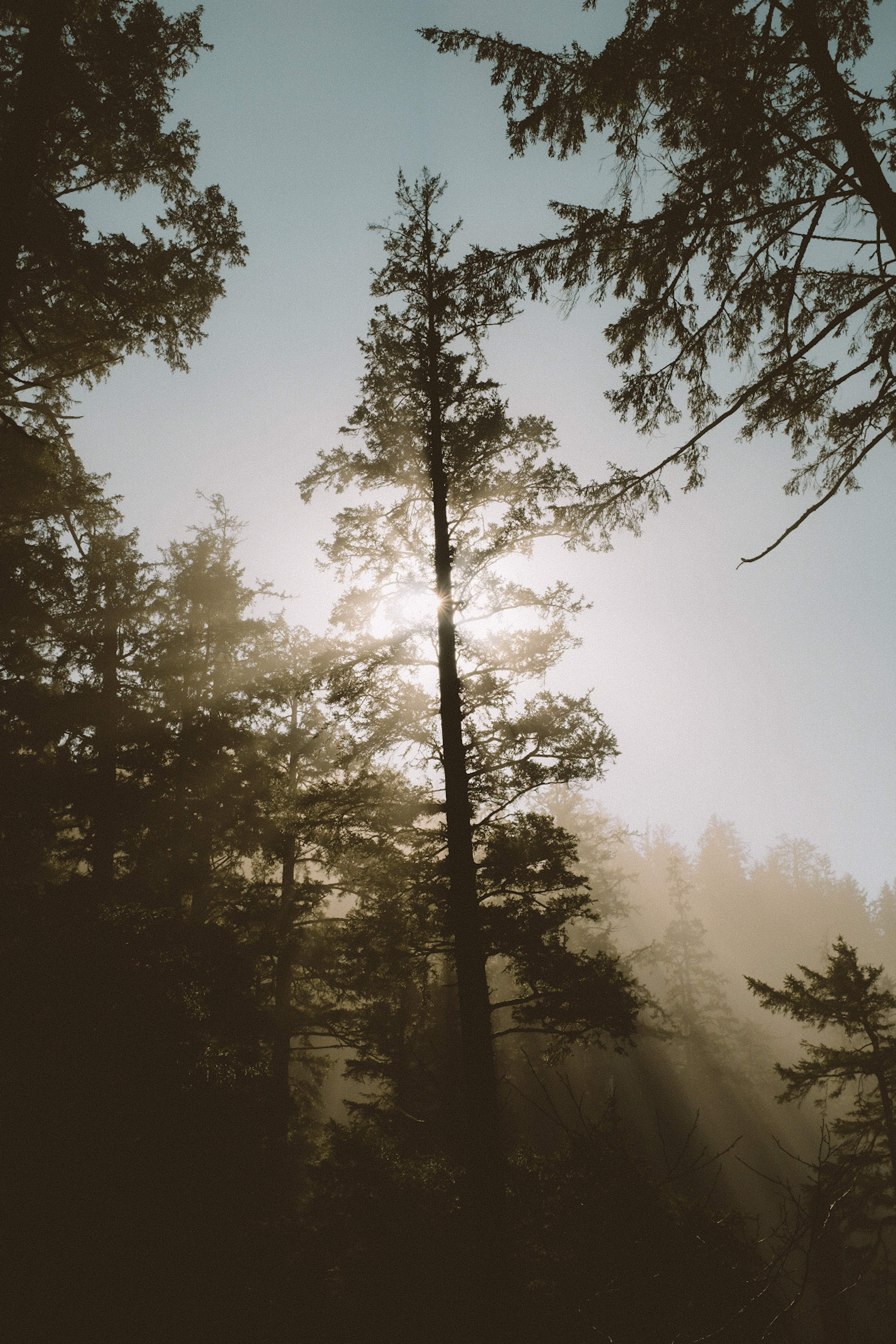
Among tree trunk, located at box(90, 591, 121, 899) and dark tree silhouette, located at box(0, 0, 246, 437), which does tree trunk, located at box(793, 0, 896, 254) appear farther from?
tree trunk, located at box(90, 591, 121, 899)

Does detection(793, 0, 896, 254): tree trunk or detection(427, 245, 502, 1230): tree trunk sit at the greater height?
detection(793, 0, 896, 254): tree trunk

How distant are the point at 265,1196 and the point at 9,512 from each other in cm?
1166

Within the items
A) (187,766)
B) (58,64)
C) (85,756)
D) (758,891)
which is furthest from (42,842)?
(758,891)

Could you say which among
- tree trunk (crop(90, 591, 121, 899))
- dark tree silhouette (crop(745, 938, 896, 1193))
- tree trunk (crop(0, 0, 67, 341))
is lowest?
dark tree silhouette (crop(745, 938, 896, 1193))

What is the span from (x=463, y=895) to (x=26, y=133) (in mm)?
9642

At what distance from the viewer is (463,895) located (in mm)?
7535

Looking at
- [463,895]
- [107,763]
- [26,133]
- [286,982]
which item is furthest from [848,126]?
[286,982]

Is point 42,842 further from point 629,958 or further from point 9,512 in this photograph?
point 629,958

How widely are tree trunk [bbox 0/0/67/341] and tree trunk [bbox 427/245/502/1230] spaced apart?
5.09 metres

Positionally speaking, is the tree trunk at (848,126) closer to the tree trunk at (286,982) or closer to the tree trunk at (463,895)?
the tree trunk at (463,895)

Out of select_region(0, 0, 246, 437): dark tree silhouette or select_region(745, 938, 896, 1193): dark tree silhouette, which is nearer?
select_region(0, 0, 246, 437): dark tree silhouette

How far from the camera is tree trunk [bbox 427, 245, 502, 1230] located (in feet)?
21.5

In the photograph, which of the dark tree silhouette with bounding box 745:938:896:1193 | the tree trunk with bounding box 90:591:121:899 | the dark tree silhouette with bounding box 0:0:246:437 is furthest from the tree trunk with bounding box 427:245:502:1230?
the dark tree silhouette with bounding box 745:938:896:1193

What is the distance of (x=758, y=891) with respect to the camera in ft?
217
